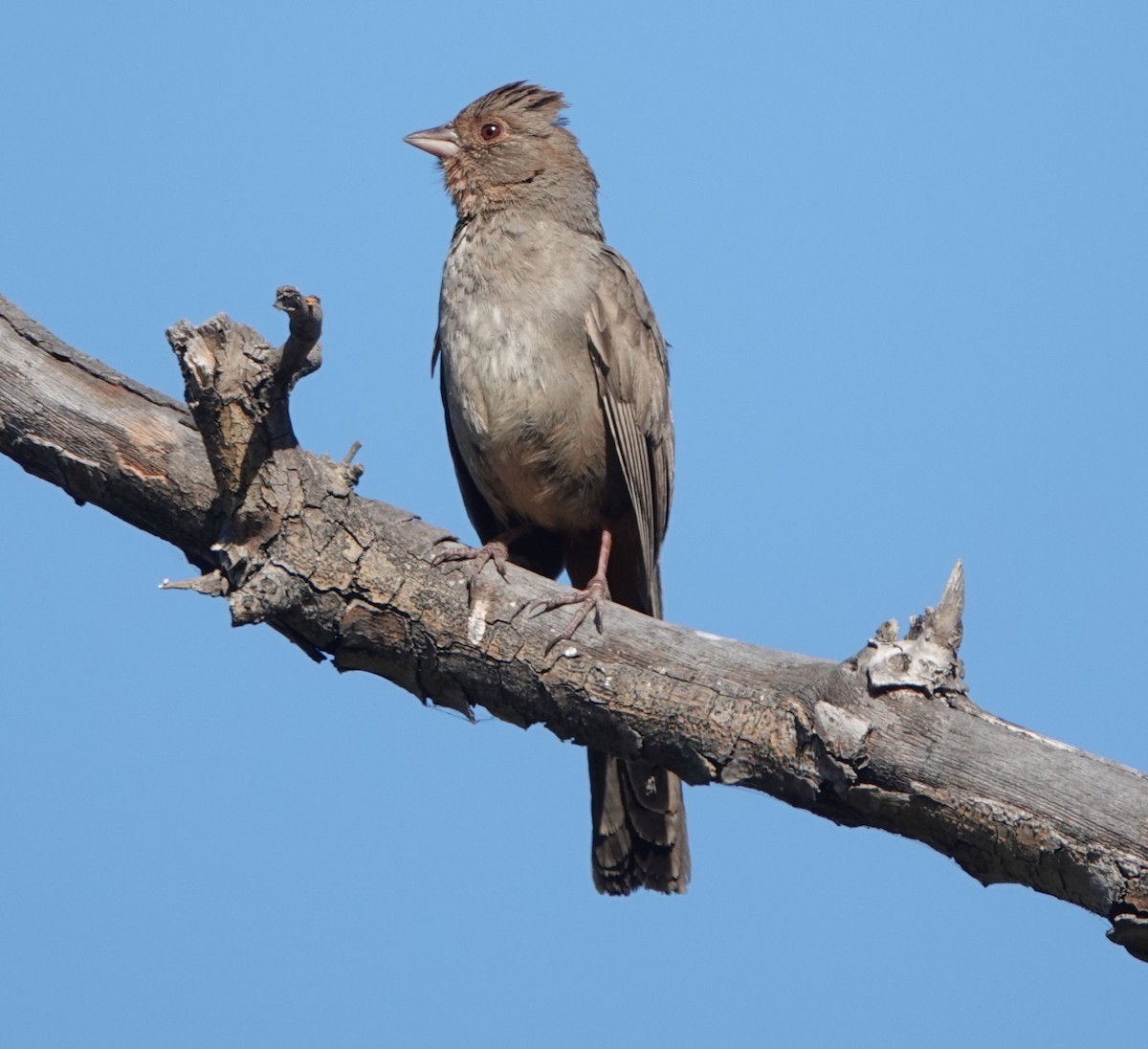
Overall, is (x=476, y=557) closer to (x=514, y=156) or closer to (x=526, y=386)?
(x=526, y=386)

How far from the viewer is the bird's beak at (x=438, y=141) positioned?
6.65m

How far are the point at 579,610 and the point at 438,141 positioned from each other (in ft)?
9.74

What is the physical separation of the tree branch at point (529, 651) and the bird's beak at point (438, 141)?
7.93 feet

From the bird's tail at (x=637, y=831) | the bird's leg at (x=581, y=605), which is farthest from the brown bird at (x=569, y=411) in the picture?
the bird's leg at (x=581, y=605)

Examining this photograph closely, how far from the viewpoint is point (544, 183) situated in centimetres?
644

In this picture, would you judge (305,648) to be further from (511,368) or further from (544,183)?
(544,183)

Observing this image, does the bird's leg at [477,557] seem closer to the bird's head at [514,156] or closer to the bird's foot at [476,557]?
the bird's foot at [476,557]

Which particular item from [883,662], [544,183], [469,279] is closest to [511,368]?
[469,279]

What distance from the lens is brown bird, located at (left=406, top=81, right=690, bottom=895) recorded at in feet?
18.1

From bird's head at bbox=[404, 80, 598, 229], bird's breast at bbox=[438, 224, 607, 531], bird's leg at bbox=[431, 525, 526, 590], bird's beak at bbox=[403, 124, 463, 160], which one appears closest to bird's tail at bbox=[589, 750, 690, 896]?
bird's leg at bbox=[431, 525, 526, 590]

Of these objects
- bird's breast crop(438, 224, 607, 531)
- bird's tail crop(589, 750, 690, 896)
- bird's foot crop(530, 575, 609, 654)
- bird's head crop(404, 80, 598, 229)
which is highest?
bird's head crop(404, 80, 598, 229)

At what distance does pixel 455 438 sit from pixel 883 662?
2.68 m

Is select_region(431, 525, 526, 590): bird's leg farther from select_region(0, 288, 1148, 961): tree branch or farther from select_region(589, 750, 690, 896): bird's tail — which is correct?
select_region(589, 750, 690, 896): bird's tail

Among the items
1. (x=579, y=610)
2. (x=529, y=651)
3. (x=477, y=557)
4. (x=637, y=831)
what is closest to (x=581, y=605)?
(x=579, y=610)
